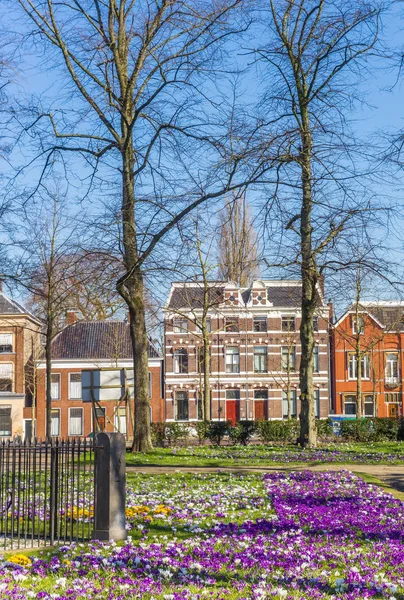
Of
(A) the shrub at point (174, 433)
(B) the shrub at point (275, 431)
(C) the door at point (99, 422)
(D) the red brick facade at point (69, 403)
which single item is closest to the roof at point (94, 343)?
(D) the red brick facade at point (69, 403)

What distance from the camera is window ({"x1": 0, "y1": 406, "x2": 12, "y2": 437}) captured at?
172 feet

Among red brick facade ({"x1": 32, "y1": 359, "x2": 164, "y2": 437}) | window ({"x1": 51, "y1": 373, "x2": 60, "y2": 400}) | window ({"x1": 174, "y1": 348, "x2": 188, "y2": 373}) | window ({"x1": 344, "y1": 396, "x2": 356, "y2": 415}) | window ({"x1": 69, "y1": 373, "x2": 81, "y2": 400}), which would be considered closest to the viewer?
red brick facade ({"x1": 32, "y1": 359, "x2": 164, "y2": 437})

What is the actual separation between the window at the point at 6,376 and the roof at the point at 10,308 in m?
3.56

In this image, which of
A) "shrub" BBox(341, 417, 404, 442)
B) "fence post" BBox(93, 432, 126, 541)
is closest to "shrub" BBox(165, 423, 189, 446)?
"shrub" BBox(341, 417, 404, 442)

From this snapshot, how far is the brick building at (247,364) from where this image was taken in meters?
55.4

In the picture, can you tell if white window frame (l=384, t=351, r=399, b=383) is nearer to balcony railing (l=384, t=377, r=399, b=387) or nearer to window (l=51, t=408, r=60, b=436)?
balcony railing (l=384, t=377, r=399, b=387)

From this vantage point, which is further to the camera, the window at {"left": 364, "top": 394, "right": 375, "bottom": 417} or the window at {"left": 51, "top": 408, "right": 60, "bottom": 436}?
the window at {"left": 364, "top": 394, "right": 375, "bottom": 417}

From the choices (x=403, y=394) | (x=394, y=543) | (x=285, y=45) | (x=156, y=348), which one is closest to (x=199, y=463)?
(x=394, y=543)

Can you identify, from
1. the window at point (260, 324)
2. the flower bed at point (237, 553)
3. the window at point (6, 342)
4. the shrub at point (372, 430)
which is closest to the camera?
the flower bed at point (237, 553)

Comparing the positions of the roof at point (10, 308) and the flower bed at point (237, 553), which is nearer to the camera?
the flower bed at point (237, 553)

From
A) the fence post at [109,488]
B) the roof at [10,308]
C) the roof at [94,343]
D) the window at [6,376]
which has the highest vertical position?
the roof at [10,308]

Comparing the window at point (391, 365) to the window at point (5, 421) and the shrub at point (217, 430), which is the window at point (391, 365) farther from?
the shrub at point (217, 430)

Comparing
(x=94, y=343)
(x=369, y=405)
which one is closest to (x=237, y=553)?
(x=94, y=343)

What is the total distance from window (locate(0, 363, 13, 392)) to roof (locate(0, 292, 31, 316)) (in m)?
3.56
